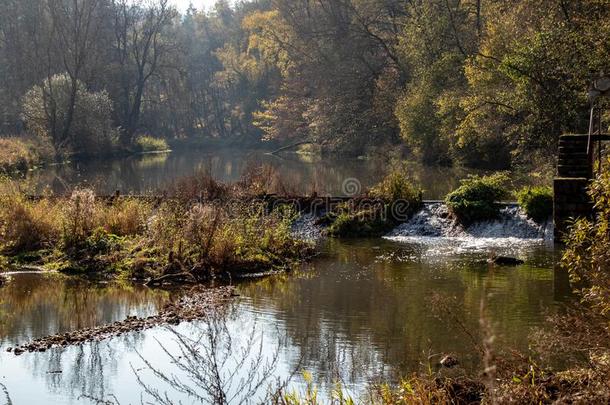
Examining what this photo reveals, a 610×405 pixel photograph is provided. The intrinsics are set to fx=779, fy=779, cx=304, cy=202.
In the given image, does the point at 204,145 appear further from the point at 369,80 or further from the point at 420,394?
the point at 420,394

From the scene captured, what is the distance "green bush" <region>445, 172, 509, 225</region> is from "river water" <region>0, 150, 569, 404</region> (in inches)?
39.3

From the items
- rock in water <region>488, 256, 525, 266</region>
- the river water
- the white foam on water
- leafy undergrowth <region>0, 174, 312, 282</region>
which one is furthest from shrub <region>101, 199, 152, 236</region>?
rock in water <region>488, 256, 525, 266</region>

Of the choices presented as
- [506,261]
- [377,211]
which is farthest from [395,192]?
[506,261]

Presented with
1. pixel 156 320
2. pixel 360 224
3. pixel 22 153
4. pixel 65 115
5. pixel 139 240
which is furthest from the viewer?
pixel 65 115

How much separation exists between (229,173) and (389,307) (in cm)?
2720

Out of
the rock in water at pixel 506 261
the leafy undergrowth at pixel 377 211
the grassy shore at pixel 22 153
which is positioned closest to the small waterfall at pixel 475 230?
the leafy undergrowth at pixel 377 211

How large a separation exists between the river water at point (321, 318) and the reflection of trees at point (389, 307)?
0.07ft

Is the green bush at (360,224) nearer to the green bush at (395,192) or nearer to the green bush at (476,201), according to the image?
the green bush at (395,192)

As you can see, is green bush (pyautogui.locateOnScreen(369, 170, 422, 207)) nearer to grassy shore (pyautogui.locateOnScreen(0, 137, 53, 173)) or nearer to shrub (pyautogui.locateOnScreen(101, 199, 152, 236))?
shrub (pyautogui.locateOnScreen(101, 199, 152, 236))

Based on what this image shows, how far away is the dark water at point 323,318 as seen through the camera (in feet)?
29.6

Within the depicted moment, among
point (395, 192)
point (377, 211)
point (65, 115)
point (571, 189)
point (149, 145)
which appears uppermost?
point (65, 115)

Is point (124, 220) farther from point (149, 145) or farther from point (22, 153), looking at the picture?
point (149, 145)

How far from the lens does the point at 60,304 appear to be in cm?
1288

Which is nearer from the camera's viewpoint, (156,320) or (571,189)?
(156,320)
